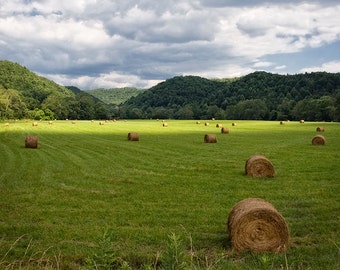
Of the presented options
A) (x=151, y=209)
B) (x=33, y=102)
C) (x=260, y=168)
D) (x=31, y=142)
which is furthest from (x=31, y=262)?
(x=33, y=102)

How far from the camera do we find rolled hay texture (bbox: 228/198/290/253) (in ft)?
31.1

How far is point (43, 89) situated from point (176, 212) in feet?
589

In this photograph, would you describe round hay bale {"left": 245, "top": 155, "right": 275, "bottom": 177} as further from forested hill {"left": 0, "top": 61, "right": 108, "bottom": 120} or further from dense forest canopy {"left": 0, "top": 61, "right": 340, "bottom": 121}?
forested hill {"left": 0, "top": 61, "right": 108, "bottom": 120}

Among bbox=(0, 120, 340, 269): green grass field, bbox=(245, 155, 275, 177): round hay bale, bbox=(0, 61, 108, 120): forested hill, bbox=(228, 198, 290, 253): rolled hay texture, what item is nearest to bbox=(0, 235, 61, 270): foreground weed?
bbox=(0, 120, 340, 269): green grass field

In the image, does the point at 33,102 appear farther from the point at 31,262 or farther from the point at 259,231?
the point at 259,231

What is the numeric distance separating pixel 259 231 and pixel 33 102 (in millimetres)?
160034

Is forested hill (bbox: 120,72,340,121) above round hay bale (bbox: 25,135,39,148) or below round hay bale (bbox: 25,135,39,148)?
above

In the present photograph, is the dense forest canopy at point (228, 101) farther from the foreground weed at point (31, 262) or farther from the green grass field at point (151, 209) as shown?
the foreground weed at point (31, 262)

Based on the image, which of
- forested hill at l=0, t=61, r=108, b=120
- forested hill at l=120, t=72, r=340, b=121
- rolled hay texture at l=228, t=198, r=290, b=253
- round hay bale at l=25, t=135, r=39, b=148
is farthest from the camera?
forested hill at l=0, t=61, r=108, b=120

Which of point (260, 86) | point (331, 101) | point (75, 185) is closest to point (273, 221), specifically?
point (75, 185)

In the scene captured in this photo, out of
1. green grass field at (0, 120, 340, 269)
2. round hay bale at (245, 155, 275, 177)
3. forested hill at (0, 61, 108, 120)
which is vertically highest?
forested hill at (0, 61, 108, 120)

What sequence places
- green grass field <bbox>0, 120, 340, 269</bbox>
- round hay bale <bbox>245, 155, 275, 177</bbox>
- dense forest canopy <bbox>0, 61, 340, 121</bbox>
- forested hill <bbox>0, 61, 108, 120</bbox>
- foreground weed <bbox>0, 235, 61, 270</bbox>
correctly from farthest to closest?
forested hill <bbox>0, 61, 108, 120</bbox> < dense forest canopy <bbox>0, 61, 340, 121</bbox> < round hay bale <bbox>245, 155, 275, 177</bbox> < green grass field <bbox>0, 120, 340, 269</bbox> < foreground weed <bbox>0, 235, 61, 270</bbox>

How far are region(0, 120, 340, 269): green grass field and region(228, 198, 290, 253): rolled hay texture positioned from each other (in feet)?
0.90

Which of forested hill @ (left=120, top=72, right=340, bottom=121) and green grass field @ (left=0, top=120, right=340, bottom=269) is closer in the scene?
green grass field @ (left=0, top=120, right=340, bottom=269)
